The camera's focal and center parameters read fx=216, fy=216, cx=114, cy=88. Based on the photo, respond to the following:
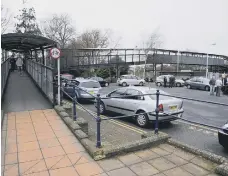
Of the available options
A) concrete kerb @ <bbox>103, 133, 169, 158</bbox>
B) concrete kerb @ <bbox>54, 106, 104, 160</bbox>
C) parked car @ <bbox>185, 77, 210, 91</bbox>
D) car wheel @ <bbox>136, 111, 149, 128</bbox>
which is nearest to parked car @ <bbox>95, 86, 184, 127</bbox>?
car wheel @ <bbox>136, 111, 149, 128</bbox>

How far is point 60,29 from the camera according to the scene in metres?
43.7

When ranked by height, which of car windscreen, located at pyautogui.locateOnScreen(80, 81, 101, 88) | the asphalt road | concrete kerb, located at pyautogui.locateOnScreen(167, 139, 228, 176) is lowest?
the asphalt road

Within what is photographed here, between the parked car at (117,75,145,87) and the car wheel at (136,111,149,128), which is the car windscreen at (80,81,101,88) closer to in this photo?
the car wheel at (136,111,149,128)

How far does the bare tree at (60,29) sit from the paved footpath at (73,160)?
40.7 metres

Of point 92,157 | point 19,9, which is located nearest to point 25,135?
point 92,157

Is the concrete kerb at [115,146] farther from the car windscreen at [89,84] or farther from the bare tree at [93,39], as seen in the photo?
the bare tree at [93,39]

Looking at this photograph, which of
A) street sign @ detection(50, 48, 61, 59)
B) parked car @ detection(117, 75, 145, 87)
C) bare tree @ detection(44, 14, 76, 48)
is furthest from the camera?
bare tree @ detection(44, 14, 76, 48)

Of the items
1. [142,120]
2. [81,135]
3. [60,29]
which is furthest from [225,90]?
[60,29]

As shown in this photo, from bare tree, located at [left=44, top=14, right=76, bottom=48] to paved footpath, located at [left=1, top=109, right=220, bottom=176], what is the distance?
4066cm

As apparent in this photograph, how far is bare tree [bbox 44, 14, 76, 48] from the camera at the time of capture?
143 ft

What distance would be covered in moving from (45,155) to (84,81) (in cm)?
962

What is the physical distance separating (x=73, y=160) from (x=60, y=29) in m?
43.1

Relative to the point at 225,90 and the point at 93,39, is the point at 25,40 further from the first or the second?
the point at 93,39

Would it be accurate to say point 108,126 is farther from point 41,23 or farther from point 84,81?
point 41,23
